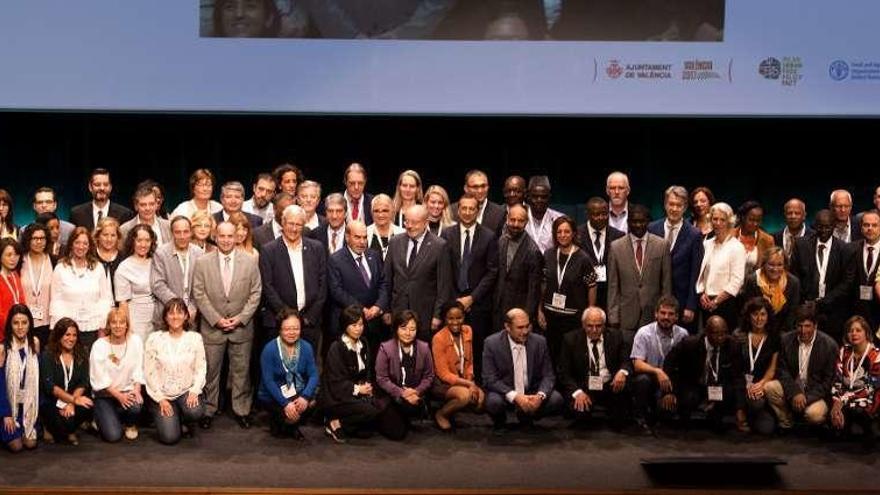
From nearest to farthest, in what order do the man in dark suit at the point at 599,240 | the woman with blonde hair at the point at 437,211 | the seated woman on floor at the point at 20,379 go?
the seated woman on floor at the point at 20,379 < the man in dark suit at the point at 599,240 < the woman with blonde hair at the point at 437,211

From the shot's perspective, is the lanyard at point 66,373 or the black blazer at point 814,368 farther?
the black blazer at point 814,368

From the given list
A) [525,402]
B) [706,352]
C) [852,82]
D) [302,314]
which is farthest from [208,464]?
[852,82]

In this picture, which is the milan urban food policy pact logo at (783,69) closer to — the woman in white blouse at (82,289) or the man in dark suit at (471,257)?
the man in dark suit at (471,257)

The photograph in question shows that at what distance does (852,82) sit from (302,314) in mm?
3411

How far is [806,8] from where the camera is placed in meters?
7.17

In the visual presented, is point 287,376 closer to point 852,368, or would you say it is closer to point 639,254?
point 639,254

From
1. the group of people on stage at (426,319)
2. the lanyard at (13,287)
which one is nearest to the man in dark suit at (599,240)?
the group of people on stage at (426,319)

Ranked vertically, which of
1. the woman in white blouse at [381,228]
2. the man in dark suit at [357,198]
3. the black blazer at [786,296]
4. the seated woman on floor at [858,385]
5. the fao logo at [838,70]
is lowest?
the seated woman on floor at [858,385]

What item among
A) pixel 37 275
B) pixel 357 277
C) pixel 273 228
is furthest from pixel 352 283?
pixel 37 275

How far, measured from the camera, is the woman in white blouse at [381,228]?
652cm

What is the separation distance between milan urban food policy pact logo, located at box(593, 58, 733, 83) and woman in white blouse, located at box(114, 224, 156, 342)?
274 centimetres

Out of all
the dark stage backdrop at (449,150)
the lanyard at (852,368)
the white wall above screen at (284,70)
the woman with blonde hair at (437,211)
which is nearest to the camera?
the lanyard at (852,368)

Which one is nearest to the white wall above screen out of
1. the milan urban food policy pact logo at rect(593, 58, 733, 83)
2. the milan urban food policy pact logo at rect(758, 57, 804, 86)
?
the milan urban food policy pact logo at rect(593, 58, 733, 83)

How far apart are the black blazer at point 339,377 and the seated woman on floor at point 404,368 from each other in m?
0.11
